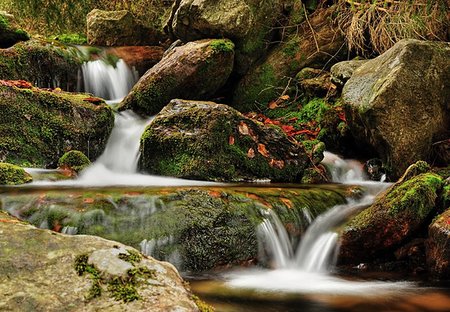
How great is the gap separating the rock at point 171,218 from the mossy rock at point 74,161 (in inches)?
66.6

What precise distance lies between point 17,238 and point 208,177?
4.33m

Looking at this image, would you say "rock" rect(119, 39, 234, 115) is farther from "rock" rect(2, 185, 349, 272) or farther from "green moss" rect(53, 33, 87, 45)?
"green moss" rect(53, 33, 87, 45)

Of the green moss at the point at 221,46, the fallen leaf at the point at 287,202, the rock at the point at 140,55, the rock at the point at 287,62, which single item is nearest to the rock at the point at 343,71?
the rock at the point at 287,62

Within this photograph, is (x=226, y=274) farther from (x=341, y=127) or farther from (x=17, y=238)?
(x=341, y=127)

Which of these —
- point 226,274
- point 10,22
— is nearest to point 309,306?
point 226,274

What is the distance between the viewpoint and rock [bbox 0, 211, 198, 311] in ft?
5.57

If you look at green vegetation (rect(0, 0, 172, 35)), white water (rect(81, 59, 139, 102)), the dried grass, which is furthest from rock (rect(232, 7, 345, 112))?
green vegetation (rect(0, 0, 172, 35))

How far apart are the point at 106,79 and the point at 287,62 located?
3975 mm

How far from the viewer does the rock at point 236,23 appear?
9.38 m

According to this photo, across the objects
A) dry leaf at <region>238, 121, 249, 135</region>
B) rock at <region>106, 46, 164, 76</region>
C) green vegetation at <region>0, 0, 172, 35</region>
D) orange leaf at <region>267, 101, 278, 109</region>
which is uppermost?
green vegetation at <region>0, 0, 172, 35</region>

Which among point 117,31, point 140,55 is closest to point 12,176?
point 140,55

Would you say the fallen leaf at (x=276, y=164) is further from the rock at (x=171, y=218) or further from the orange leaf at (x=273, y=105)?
the orange leaf at (x=273, y=105)

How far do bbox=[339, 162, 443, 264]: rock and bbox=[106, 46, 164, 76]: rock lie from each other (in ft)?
25.9

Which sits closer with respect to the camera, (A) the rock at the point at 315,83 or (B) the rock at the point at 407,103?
(B) the rock at the point at 407,103
